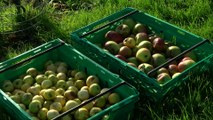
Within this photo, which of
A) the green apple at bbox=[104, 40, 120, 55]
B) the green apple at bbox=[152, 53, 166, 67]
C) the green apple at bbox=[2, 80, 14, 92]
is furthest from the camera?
the green apple at bbox=[104, 40, 120, 55]

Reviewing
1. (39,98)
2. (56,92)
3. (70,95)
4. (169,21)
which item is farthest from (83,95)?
(169,21)

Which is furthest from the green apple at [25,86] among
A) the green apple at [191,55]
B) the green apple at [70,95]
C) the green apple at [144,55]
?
the green apple at [191,55]

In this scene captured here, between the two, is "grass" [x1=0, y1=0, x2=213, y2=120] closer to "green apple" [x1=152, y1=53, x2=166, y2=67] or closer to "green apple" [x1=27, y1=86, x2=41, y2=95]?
"green apple" [x1=152, y1=53, x2=166, y2=67]

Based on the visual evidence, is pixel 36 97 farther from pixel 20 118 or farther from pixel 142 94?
pixel 142 94

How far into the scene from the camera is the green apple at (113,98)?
3326 mm

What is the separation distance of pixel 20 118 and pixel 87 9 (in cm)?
221

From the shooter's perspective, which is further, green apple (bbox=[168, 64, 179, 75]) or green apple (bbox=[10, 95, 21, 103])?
green apple (bbox=[168, 64, 179, 75])

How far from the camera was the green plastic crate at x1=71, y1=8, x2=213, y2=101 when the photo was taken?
11.1ft

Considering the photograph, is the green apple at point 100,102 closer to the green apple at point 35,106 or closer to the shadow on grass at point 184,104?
the shadow on grass at point 184,104

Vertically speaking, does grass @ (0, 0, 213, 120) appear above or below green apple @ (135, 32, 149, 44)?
below

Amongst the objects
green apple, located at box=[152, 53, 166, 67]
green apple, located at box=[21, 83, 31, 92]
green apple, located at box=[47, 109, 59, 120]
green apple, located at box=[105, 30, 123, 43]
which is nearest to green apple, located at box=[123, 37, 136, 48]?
green apple, located at box=[105, 30, 123, 43]

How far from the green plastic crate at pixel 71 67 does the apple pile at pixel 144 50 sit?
271mm

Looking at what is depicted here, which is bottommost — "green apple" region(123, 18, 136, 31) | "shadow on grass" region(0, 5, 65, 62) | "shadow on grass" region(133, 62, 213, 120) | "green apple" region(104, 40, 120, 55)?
"shadow on grass" region(133, 62, 213, 120)

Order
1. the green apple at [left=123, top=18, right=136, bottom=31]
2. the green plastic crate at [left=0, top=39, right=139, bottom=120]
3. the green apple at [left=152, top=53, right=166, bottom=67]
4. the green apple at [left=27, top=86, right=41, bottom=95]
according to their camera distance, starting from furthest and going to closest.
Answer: the green apple at [left=123, top=18, right=136, bottom=31]
the green apple at [left=152, top=53, right=166, bottom=67]
the green apple at [left=27, top=86, right=41, bottom=95]
the green plastic crate at [left=0, top=39, right=139, bottom=120]
